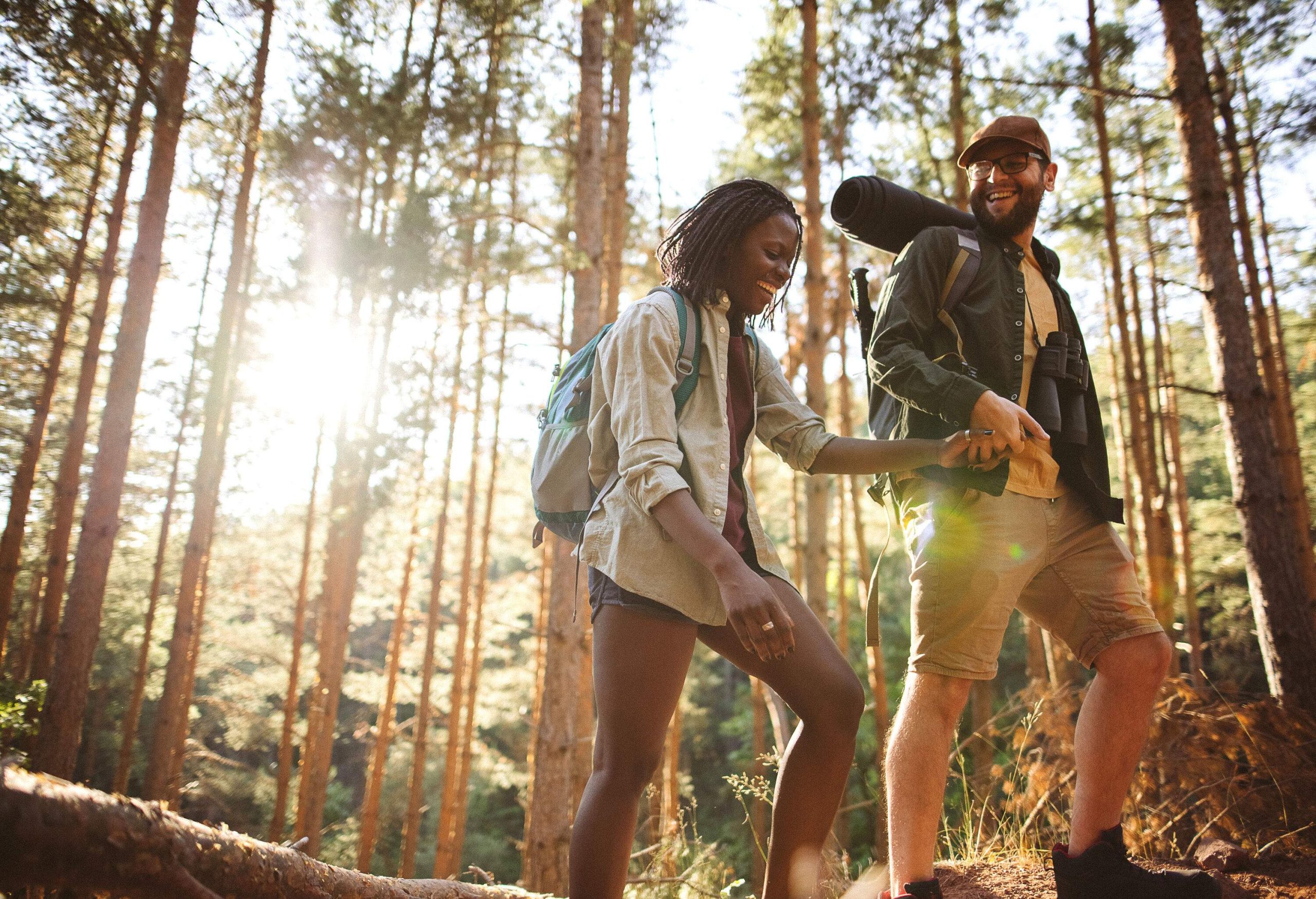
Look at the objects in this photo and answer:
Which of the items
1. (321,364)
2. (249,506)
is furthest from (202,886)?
(249,506)

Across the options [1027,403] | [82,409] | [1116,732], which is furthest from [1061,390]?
[82,409]

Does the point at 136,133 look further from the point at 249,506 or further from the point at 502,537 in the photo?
the point at 502,537

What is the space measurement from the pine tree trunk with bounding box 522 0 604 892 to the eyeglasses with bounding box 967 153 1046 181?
15.7ft

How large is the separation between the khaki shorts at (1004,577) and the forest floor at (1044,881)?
0.78 meters

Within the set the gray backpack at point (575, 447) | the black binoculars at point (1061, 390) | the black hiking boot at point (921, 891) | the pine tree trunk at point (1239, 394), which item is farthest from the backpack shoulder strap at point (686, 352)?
the pine tree trunk at point (1239, 394)

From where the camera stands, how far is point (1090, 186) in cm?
1052

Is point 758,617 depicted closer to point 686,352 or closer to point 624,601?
point 624,601

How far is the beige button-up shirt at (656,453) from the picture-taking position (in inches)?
72.6

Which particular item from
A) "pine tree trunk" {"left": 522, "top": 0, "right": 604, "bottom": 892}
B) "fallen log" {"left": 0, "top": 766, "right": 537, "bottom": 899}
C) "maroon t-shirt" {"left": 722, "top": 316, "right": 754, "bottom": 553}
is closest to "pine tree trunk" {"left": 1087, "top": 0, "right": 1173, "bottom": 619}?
"pine tree trunk" {"left": 522, "top": 0, "right": 604, "bottom": 892}

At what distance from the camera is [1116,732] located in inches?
86.9

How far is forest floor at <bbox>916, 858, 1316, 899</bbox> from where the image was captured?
92.6 inches

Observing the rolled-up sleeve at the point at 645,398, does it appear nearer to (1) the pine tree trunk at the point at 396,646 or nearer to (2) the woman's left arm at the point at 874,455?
(2) the woman's left arm at the point at 874,455

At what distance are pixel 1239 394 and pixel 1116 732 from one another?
359 centimetres

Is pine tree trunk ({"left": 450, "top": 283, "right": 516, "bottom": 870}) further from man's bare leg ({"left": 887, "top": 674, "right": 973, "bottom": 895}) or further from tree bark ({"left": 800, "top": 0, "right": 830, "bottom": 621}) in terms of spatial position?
man's bare leg ({"left": 887, "top": 674, "right": 973, "bottom": 895})
